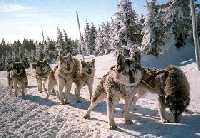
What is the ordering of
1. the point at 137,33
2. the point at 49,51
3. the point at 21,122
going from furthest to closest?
1. the point at 49,51
2. the point at 137,33
3. the point at 21,122

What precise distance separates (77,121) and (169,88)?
3495 mm

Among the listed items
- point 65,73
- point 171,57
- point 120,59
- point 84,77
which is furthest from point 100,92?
point 171,57

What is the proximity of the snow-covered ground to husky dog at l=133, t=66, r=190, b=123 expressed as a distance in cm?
47

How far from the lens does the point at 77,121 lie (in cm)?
1307

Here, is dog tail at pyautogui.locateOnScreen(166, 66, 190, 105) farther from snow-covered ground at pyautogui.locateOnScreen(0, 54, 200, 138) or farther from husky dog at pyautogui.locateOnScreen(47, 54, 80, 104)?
husky dog at pyautogui.locateOnScreen(47, 54, 80, 104)

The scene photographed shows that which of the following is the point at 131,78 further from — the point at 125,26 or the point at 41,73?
the point at 125,26

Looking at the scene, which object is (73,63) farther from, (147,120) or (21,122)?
(147,120)

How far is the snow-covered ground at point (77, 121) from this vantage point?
36.5 ft

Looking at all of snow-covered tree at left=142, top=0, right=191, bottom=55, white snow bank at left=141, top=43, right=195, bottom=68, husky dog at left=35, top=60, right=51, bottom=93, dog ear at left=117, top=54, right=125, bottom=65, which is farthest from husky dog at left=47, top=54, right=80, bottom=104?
white snow bank at left=141, top=43, right=195, bottom=68

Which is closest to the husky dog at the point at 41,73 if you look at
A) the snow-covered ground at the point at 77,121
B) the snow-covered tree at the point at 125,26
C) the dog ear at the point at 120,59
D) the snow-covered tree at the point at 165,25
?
the snow-covered ground at the point at 77,121

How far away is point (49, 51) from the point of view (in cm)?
11125

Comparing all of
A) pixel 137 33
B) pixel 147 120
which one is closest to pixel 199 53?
pixel 137 33

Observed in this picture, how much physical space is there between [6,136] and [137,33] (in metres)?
45.4

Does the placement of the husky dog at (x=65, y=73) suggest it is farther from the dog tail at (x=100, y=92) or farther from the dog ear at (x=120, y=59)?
the dog ear at (x=120, y=59)
